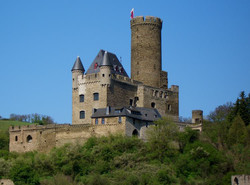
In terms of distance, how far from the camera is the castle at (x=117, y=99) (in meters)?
59.2

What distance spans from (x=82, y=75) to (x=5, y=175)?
44.1 ft

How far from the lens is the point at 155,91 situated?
6725cm

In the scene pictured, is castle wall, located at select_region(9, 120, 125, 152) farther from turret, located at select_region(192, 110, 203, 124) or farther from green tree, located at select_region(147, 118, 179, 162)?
turret, located at select_region(192, 110, 203, 124)

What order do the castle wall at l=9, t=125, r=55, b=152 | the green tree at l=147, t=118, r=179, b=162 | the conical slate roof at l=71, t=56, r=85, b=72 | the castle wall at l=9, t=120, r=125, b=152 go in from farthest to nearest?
1. the conical slate roof at l=71, t=56, r=85, b=72
2. the castle wall at l=9, t=125, r=55, b=152
3. the castle wall at l=9, t=120, r=125, b=152
4. the green tree at l=147, t=118, r=179, b=162

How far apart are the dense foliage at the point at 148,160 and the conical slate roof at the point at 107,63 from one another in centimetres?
791

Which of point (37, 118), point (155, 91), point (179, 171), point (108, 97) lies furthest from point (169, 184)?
point (37, 118)

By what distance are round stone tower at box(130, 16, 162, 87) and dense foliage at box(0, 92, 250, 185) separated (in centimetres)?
1010

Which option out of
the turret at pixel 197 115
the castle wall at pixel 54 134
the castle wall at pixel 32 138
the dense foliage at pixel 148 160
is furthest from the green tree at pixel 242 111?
the castle wall at pixel 32 138

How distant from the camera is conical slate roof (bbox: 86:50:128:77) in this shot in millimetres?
62594

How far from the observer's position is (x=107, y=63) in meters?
62.2

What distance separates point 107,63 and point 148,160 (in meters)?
11.4

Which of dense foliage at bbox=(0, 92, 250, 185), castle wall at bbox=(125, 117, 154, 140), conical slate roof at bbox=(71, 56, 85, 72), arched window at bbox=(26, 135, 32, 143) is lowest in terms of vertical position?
dense foliage at bbox=(0, 92, 250, 185)

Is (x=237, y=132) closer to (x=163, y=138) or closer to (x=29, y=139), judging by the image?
(x=163, y=138)

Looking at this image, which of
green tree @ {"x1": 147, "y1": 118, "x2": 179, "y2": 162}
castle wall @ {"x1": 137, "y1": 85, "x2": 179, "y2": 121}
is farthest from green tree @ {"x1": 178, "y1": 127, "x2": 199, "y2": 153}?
castle wall @ {"x1": 137, "y1": 85, "x2": 179, "y2": 121}
